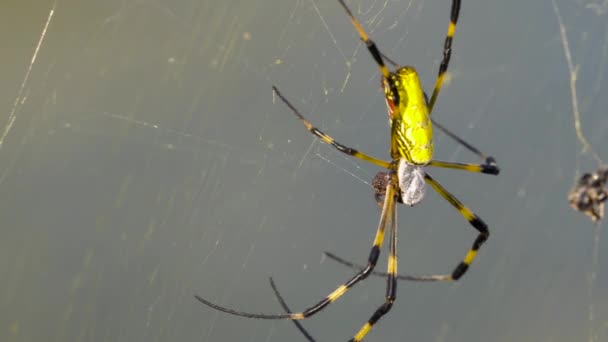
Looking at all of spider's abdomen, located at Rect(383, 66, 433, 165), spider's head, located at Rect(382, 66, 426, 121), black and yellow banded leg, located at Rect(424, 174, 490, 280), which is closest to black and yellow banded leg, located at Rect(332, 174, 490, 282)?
black and yellow banded leg, located at Rect(424, 174, 490, 280)

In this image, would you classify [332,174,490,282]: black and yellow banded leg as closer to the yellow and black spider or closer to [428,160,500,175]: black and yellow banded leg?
the yellow and black spider

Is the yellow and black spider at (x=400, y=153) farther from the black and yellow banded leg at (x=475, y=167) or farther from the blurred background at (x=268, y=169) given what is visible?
the blurred background at (x=268, y=169)

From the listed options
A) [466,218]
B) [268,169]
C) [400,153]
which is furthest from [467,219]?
[268,169]

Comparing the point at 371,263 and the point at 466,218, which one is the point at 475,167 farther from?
the point at 371,263

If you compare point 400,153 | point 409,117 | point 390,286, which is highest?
point 409,117

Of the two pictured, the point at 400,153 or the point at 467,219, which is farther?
the point at 467,219

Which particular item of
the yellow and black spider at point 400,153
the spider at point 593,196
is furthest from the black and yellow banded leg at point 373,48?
the spider at point 593,196
